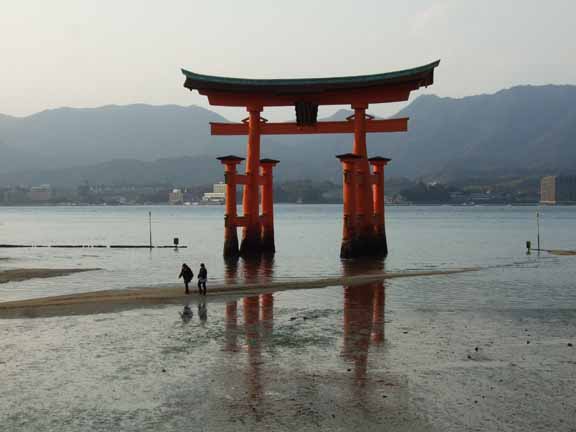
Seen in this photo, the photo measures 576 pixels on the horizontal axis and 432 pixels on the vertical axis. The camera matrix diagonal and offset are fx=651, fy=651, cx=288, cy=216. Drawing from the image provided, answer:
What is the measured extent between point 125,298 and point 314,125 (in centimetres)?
2185

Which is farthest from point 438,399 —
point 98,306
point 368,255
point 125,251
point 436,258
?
point 125,251

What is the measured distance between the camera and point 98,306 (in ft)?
81.4

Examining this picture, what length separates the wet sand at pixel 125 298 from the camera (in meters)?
23.8

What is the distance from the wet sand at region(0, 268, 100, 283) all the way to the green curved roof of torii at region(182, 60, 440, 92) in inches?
558

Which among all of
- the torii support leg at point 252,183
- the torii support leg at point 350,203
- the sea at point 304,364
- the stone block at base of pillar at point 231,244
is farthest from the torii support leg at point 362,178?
the sea at point 304,364

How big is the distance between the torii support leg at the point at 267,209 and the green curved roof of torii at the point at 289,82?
23.8 ft

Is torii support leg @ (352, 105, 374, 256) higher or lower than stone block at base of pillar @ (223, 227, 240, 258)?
higher

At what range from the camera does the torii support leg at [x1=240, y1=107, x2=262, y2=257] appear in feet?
145

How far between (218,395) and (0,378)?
16.8 ft

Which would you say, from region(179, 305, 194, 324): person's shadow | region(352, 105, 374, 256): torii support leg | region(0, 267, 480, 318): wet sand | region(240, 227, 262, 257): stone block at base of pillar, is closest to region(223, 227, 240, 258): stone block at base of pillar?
region(240, 227, 262, 257): stone block at base of pillar

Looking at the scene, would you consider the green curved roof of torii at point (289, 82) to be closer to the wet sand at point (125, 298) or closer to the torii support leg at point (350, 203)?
the torii support leg at point (350, 203)

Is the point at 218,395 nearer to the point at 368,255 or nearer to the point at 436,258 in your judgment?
the point at 368,255

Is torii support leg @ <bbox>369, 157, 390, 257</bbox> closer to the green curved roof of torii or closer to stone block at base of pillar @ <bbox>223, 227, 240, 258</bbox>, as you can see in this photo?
the green curved roof of torii

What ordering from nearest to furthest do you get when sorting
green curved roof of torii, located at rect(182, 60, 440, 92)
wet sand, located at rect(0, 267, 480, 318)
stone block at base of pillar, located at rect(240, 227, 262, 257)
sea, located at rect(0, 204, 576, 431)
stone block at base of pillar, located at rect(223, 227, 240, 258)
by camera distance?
sea, located at rect(0, 204, 576, 431)
wet sand, located at rect(0, 267, 480, 318)
green curved roof of torii, located at rect(182, 60, 440, 92)
stone block at base of pillar, located at rect(223, 227, 240, 258)
stone block at base of pillar, located at rect(240, 227, 262, 257)
